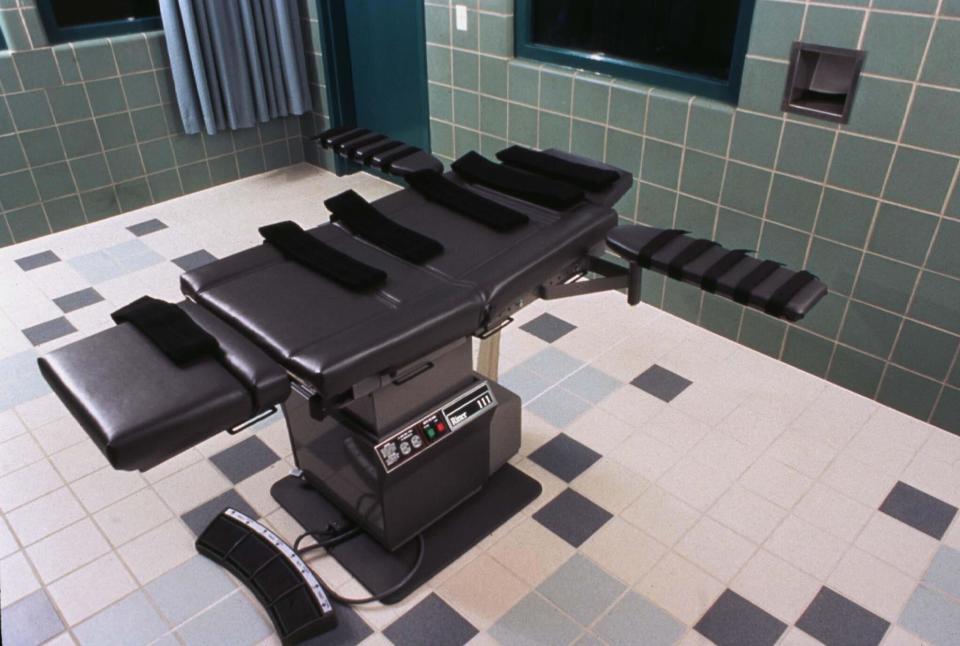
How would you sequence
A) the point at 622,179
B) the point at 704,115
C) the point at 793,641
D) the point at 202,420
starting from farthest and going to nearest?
the point at 704,115, the point at 622,179, the point at 793,641, the point at 202,420

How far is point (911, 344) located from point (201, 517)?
7.33 feet

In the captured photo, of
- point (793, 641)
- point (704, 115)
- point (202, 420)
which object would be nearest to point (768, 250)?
point (704, 115)

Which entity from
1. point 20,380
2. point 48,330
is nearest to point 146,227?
point 48,330

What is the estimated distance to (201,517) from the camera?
6.75ft

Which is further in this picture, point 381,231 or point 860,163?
point 860,163

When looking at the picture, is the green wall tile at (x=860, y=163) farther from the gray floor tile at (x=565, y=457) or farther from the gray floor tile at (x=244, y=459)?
the gray floor tile at (x=244, y=459)

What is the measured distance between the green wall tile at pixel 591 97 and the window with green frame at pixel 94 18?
7.34 ft

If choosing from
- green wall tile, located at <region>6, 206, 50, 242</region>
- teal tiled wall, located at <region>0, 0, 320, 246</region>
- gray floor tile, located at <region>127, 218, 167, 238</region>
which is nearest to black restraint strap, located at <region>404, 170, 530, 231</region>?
gray floor tile, located at <region>127, 218, 167, 238</region>

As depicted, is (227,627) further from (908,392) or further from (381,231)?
(908,392)

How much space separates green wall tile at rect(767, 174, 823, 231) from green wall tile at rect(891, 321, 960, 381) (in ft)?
1.50

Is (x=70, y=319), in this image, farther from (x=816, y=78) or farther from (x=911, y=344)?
(x=911, y=344)

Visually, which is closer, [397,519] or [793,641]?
[793,641]

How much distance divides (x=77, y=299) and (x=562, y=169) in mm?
2198

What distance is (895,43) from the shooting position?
205cm
